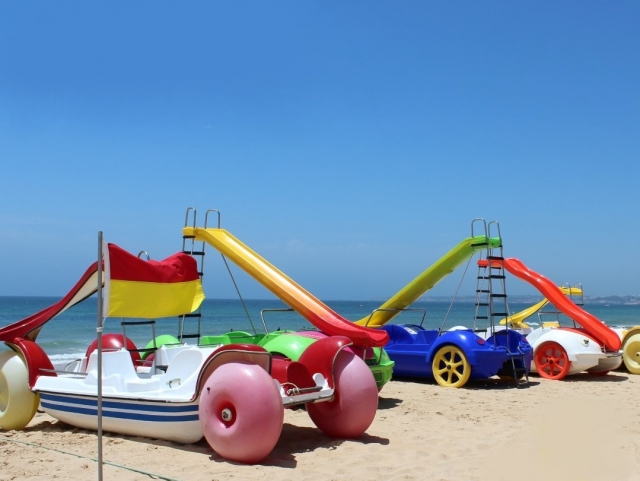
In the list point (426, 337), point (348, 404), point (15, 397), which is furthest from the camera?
point (426, 337)

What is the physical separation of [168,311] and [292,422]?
218 cm

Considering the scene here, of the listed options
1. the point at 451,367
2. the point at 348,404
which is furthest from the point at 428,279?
the point at 348,404

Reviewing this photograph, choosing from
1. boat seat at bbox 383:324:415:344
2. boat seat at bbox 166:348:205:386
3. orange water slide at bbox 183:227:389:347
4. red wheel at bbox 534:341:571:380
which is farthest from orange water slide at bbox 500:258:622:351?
boat seat at bbox 166:348:205:386

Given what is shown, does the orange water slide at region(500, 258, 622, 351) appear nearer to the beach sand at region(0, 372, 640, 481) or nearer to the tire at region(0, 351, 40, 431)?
the beach sand at region(0, 372, 640, 481)

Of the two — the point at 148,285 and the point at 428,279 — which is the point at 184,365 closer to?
the point at 148,285

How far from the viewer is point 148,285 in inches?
345

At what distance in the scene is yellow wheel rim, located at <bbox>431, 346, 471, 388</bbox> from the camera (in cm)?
1279

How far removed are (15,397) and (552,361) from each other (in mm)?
10722

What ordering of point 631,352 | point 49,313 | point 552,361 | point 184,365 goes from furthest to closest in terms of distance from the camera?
point 631,352, point 552,361, point 49,313, point 184,365

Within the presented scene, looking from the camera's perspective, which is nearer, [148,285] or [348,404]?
[348,404]

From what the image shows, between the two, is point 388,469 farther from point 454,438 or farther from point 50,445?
point 50,445

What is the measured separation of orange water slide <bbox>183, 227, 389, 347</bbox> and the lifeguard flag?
153 cm

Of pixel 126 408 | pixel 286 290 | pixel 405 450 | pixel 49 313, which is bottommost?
pixel 405 450

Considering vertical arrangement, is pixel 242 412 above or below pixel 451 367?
above
